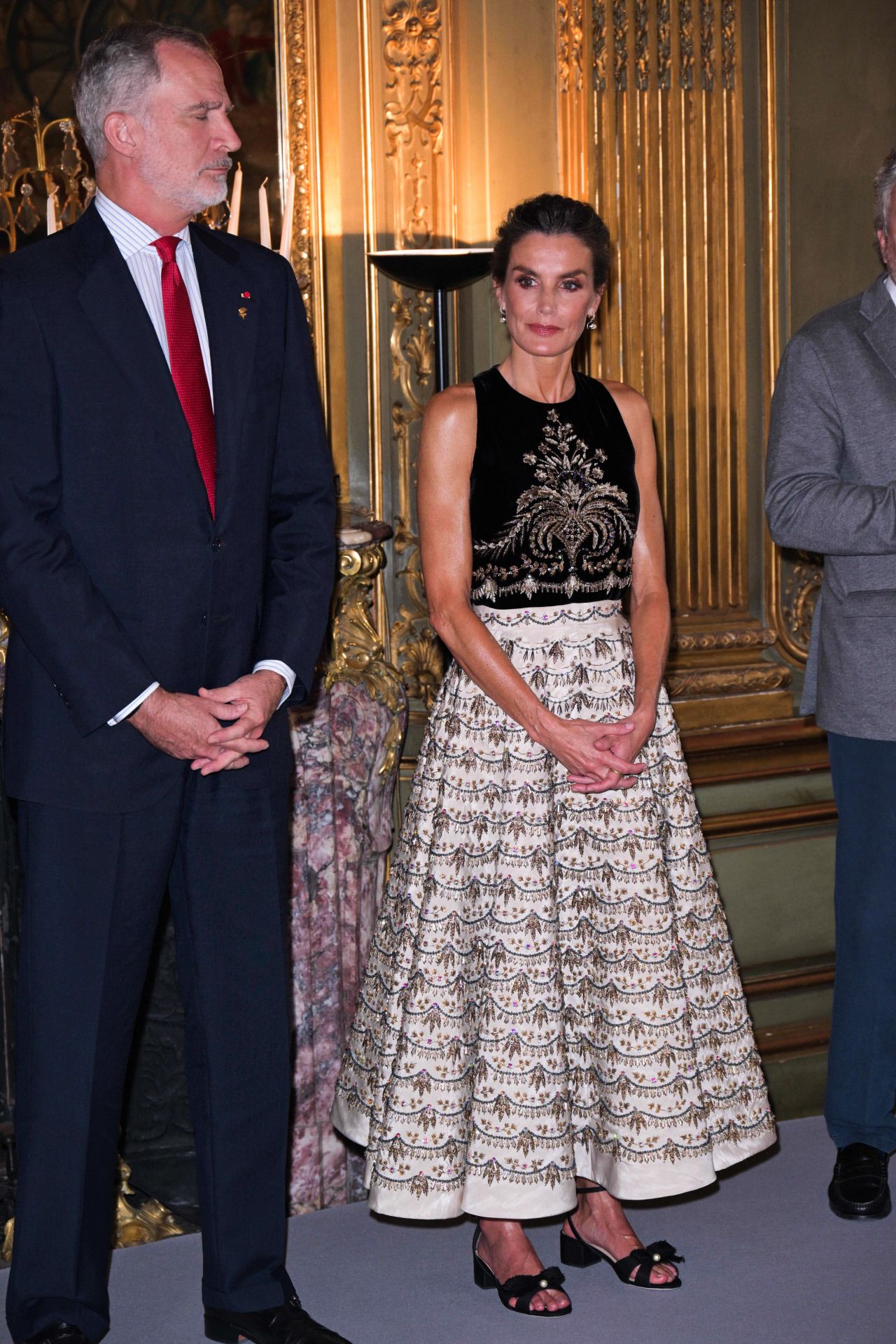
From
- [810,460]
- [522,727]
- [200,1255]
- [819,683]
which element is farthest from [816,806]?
[200,1255]

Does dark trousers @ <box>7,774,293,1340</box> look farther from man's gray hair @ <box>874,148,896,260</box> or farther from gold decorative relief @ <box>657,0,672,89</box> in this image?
gold decorative relief @ <box>657,0,672,89</box>

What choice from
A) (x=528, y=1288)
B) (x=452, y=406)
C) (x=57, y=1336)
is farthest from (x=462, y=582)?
(x=57, y=1336)

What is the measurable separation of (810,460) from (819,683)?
42 centimetres

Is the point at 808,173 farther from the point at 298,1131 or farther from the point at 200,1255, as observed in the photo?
the point at 200,1255

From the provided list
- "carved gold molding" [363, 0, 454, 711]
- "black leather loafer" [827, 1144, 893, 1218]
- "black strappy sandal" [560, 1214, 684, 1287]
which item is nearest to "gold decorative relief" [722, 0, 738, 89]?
"carved gold molding" [363, 0, 454, 711]

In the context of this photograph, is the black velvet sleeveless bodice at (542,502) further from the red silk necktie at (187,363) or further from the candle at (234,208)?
the candle at (234,208)

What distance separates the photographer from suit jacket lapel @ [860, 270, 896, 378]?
2762mm

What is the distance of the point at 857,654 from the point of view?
2.77 metres

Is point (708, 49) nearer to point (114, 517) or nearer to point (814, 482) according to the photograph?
point (814, 482)

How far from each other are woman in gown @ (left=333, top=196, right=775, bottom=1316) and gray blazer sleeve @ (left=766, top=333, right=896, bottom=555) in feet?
1.02

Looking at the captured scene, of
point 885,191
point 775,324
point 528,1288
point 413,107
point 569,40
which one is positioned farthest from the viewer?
point 775,324

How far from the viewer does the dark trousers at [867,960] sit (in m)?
2.79

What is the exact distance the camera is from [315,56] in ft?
11.4

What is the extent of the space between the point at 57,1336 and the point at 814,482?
181 centimetres
